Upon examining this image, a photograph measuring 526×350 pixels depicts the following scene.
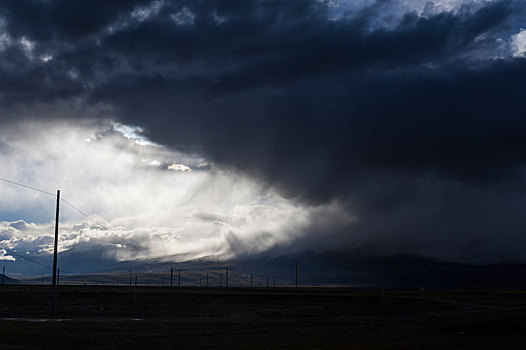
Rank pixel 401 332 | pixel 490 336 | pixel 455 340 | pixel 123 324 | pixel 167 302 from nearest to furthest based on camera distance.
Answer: pixel 455 340 → pixel 490 336 → pixel 401 332 → pixel 123 324 → pixel 167 302

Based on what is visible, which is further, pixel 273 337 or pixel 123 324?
pixel 123 324

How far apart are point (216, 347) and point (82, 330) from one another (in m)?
18.3

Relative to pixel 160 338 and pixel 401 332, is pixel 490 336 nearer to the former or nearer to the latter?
pixel 401 332

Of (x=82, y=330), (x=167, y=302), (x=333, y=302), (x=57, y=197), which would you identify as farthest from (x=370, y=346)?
(x=167, y=302)

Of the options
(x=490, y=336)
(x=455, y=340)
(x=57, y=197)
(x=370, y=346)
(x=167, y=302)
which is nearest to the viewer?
(x=370, y=346)

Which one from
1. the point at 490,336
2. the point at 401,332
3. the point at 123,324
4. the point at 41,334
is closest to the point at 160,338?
the point at 41,334

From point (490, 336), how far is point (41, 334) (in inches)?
1450

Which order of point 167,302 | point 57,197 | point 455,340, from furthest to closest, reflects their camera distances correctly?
point 167,302 < point 57,197 < point 455,340

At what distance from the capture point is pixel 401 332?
49156 mm

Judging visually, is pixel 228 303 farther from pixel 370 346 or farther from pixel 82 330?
pixel 370 346

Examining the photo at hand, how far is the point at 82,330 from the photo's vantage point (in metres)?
50.0

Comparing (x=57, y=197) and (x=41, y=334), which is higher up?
(x=57, y=197)

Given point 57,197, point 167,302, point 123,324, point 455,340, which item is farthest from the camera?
point 167,302

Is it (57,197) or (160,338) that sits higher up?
(57,197)
